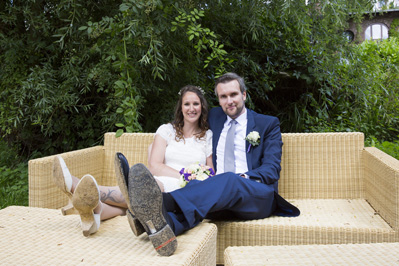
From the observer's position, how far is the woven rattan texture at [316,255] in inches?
52.6

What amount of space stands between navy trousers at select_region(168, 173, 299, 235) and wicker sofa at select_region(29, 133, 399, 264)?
76 mm

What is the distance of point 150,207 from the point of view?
1.61m

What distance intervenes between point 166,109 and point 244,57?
1.16 metres

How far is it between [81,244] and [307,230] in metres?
1.21

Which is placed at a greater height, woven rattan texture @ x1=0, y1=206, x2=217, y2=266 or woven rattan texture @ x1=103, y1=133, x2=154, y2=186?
woven rattan texture @ x1=103, y1=133, x2=154, y2=186

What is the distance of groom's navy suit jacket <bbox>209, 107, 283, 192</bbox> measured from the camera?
8.00 feet

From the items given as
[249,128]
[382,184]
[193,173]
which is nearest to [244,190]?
[193,173]

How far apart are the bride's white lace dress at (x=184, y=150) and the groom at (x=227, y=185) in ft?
0.26

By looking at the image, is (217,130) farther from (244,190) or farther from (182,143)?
(244,190)

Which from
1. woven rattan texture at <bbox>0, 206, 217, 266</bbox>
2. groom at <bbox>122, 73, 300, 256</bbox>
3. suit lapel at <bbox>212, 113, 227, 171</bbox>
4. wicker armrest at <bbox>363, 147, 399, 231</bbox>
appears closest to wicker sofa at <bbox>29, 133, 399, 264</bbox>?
wicker armrest at <bbox>363, 147, 399, 231</bbox>

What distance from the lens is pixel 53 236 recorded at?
1817 millimetres

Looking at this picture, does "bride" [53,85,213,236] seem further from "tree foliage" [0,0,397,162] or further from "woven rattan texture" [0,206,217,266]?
"woven rattan texture" [0,206,217,266]

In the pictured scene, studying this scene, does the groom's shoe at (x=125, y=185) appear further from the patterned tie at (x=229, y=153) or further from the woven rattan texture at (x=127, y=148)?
the woven rattan texture at (x=127, y=148)

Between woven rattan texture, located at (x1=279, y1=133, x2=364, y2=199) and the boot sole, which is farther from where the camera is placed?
woven rattan texture, located at (x1=279, y1=133, x2=364, y2=199)
